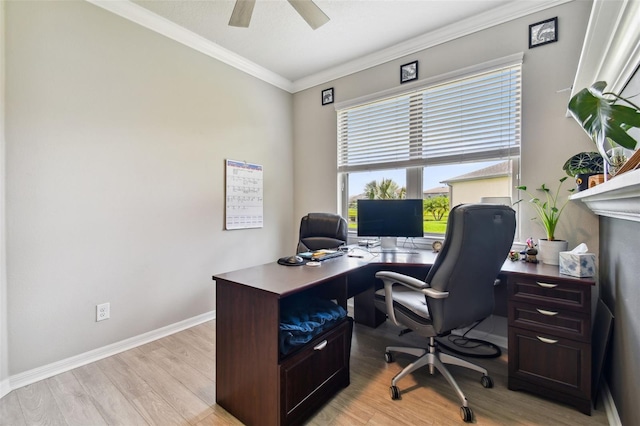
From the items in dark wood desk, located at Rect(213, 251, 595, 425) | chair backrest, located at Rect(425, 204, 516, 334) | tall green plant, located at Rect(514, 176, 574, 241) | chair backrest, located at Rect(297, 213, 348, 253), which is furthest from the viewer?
chair backrest, located at Rect(297, 213, 348, 253)

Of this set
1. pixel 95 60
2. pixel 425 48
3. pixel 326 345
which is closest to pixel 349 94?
pixel 425 48

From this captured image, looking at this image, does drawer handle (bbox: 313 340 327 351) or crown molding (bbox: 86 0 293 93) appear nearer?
drawer handle (bbox: 313 340 327 351)

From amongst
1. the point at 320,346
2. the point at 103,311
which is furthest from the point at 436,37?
the point at 103,311

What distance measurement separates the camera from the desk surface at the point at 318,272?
4.73ft

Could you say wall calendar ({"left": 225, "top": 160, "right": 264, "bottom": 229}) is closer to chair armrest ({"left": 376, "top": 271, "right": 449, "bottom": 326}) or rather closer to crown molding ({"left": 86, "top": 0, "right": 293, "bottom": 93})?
crown molding ({"left": 86, "top": 0, "right": 293, "bottom": 93})

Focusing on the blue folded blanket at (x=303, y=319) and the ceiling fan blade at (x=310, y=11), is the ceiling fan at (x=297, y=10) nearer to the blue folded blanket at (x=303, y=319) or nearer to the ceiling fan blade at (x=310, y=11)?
the ceiling fan blade at (x=310, y=11)

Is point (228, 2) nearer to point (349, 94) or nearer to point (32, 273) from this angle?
point (349, 94)

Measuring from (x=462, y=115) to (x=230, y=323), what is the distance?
256 centimetres

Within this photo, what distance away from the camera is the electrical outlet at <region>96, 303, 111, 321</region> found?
7.07 ft

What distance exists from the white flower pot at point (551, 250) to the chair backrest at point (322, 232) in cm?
151

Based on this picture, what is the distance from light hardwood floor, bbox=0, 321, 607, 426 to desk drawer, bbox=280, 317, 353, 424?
0.09m

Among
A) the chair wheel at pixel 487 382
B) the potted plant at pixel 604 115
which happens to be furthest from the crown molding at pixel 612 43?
the chair wheel at pixel 487 382

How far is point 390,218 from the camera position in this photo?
2594 millimetres

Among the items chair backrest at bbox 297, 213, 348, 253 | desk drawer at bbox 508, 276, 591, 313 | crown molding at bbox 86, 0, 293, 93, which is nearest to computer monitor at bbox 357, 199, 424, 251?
chair backrest at bbox 297, 213, 348, 253
